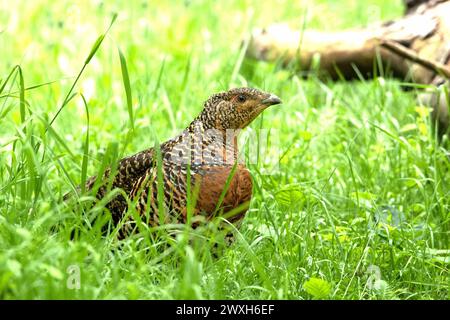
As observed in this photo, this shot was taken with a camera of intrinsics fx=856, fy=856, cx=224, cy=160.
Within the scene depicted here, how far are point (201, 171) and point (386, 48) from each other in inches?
114

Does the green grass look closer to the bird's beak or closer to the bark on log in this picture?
the bark on log

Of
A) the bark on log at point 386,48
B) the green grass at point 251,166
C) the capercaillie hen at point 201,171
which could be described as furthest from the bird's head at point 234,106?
the bark on log at point 386,48

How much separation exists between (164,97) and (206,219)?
85.5 inches

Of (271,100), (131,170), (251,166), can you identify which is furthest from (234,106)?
(251,166)

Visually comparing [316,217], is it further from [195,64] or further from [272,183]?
[195,64]

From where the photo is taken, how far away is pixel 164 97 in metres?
5.79

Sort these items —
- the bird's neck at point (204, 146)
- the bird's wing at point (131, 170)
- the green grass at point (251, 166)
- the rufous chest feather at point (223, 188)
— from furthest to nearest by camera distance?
the bird's wing at point (131, 170) < the bird's neck at point (204, 146) < the rufous chest feather at point (223, 188) < the green grass at point (251, 166)

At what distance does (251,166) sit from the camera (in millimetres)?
4910

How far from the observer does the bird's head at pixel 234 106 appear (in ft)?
13.5

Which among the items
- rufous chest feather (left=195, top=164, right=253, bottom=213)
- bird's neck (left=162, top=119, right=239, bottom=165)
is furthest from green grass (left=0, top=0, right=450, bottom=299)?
bird's neck (left=162, top=119, right=239, bottom=165)

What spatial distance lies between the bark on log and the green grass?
162mm

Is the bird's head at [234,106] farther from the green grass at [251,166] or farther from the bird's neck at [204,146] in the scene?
the green grass at [251,166]

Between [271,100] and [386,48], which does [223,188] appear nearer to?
[271,100]

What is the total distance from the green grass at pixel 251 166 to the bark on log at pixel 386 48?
16 centimetres
